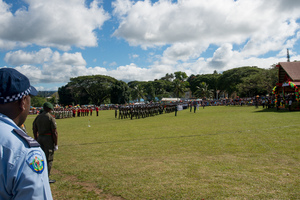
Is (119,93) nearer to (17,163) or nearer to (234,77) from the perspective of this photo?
(234,77)

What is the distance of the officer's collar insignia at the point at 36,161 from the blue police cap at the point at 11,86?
0.46m

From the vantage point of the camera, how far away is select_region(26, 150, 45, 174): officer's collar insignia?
1334mm

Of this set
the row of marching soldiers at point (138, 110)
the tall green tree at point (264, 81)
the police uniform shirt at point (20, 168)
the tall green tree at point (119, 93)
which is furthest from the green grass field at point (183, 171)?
the tall green tree at point (119, 93)

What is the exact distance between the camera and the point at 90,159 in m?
7.22

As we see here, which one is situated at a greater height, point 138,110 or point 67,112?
point 138,110

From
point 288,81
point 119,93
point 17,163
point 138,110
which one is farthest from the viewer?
point 119,93

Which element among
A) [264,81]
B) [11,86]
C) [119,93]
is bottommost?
[11,86]

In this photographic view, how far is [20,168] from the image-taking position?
1317mm

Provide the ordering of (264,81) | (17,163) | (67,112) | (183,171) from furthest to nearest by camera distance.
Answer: (264,81) → (67,112) → (183,171) → (17,163)

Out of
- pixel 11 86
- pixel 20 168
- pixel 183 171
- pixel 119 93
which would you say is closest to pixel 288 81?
pixel 183 171

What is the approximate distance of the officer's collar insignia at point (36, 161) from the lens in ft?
4.38

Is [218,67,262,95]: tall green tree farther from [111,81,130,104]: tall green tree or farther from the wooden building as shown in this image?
the wooden building

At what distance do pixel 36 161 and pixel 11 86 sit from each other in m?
0.57

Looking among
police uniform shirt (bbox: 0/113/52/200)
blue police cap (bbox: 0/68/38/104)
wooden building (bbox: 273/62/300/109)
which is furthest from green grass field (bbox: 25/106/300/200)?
wooden building (bbox: 273/62/300/109)
